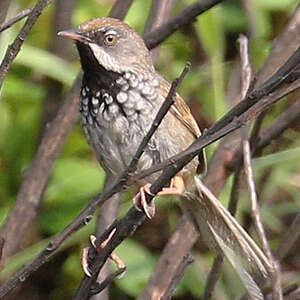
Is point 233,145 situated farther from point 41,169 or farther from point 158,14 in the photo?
point 41,169

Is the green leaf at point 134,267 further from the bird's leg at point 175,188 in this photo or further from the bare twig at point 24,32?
the bare twig at point 24,32

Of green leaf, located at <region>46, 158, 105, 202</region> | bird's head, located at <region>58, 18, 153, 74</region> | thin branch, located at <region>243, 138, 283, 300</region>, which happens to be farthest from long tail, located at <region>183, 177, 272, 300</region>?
green leaf, located at <region>46, 158, 105, 202</region>

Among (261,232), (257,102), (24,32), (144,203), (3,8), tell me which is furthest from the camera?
(3,8)

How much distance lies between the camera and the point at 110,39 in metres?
3.80

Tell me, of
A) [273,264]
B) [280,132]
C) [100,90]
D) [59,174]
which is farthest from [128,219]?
[59,174]

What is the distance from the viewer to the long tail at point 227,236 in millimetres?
3359

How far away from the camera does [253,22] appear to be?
5.40 m

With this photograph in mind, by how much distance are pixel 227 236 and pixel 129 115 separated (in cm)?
50

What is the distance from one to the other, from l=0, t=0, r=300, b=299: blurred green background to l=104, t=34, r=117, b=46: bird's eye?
2.67 ft

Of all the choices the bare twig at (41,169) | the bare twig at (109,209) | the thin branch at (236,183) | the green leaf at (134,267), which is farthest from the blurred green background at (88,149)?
the thin branch at (236,183)

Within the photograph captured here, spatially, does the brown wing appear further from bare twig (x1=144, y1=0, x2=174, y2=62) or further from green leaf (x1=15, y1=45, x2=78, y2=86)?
green leaf (x1=15, y1=45, x2=78, y2=86)

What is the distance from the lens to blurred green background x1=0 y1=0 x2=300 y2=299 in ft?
16.1

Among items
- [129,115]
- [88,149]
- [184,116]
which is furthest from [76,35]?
[88,149]

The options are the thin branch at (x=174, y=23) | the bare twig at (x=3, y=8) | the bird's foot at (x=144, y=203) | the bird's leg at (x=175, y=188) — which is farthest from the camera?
the thin branch at (x=174, y=23)
